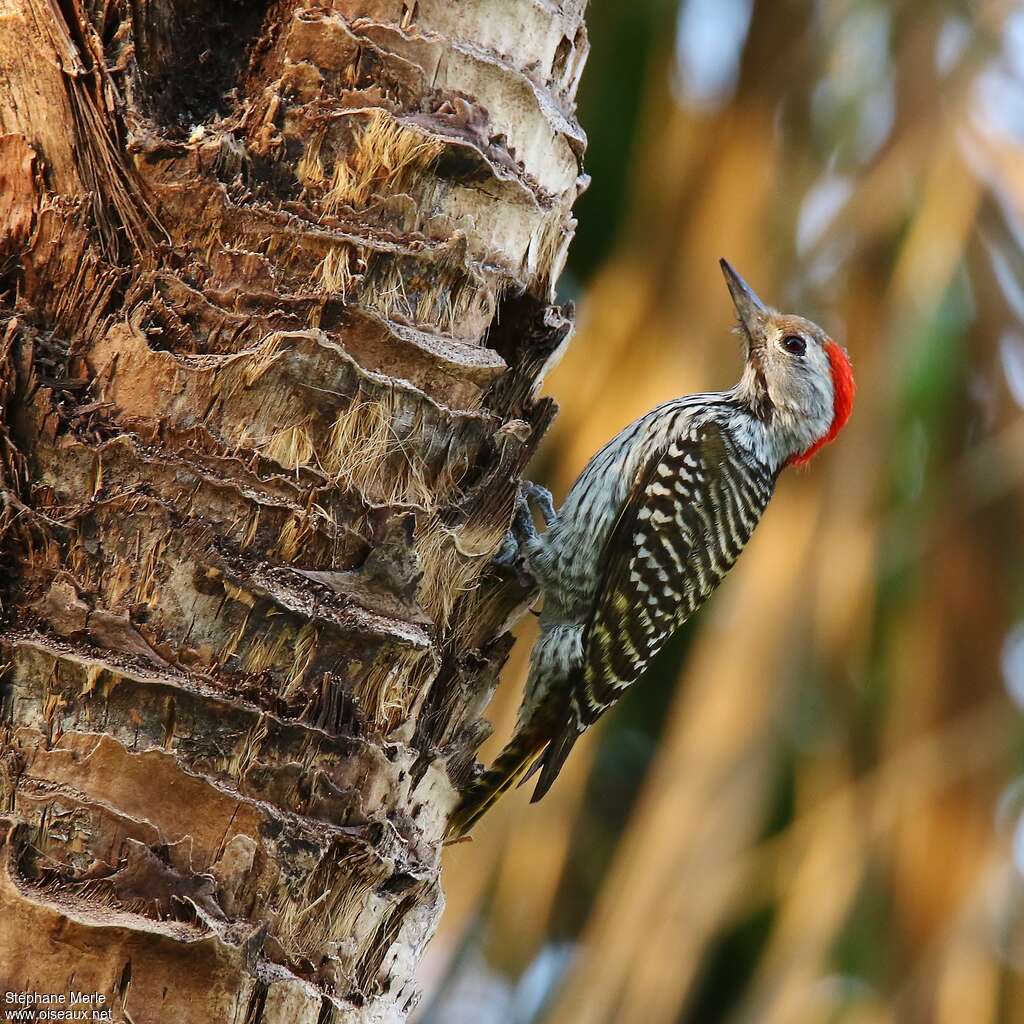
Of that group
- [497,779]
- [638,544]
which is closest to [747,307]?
[638,544]

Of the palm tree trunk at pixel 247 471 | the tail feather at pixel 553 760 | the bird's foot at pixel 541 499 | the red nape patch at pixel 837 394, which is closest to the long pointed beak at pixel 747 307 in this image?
the red nape patch at pixel 837 394

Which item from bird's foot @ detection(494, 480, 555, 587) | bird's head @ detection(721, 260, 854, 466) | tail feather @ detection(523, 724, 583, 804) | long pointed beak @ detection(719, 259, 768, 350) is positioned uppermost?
long pointed beak @ detection(719, 259, 768, 350)

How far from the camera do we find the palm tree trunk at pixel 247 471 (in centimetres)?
199

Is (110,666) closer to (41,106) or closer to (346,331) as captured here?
(346,331)

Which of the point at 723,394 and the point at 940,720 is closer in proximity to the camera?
the point at 940,720

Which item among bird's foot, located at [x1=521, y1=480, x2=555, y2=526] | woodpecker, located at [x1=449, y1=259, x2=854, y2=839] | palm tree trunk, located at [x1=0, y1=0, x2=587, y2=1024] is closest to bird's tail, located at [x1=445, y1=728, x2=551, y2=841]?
woodpecker, located at [x1=449, y1=259, x2=854, y2=839]

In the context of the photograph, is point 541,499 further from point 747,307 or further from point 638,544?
point 747,307

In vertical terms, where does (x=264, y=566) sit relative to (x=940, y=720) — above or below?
above

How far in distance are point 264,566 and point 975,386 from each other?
9.14 feet

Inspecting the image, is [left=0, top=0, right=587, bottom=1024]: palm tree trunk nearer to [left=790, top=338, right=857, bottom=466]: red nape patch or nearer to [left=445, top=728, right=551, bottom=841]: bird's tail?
[left=445, top=728, right=551, bottom=841]: bird's tail

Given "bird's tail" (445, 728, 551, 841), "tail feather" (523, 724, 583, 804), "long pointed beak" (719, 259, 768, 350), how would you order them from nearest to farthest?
"bird's tail" (445, 728, 551, 841), "tail feather" (523, 724, 583, 804), "long pointed beak" (719, 259, 768, 350)

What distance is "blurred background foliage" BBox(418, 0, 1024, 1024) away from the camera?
12.5ft

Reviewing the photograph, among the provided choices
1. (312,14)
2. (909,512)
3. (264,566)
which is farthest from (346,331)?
(909,512)

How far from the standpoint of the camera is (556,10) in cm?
262
